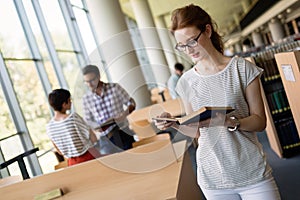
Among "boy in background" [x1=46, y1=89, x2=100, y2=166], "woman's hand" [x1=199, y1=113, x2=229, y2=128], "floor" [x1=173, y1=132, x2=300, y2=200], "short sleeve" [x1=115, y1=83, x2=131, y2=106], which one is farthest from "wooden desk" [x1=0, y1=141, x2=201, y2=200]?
"short sleeve" [x1=115, y1=83, x2=131, y2=106]

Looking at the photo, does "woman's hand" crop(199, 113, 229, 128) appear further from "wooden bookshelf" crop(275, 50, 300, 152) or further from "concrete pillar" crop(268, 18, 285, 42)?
"concrete pillar" crop(268, 18, 285, 42)

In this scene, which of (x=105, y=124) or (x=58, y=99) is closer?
(x=58, y=99)

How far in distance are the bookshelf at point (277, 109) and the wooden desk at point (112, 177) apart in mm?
2418

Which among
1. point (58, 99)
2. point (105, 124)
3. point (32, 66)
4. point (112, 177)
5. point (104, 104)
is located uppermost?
point (32, 66)

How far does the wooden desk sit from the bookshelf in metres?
2.42

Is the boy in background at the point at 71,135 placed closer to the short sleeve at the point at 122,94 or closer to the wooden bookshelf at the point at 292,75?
the short sleeve at the point at 122,94

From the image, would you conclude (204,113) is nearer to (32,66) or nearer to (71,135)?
(71,135)

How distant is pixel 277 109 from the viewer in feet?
14.4

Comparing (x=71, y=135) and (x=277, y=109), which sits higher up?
(x=71, y=135)

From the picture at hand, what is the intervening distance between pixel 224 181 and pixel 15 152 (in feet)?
11.8

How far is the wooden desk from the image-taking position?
1984mm

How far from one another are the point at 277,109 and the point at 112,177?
289cm

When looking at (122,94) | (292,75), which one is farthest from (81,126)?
(292,75)

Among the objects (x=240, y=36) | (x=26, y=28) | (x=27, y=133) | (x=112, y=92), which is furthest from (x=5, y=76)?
(x=240, y=36)
